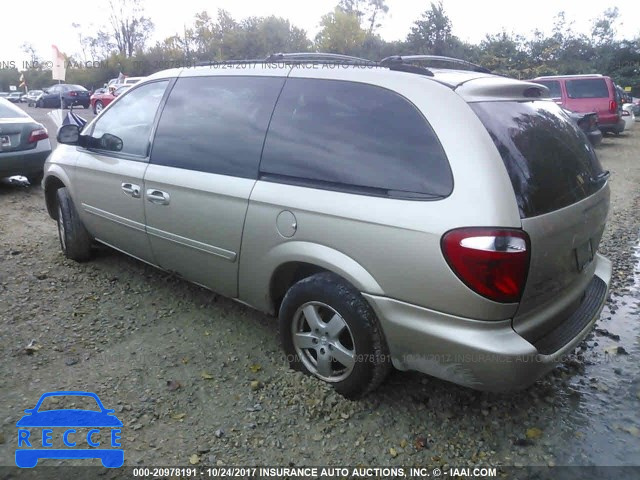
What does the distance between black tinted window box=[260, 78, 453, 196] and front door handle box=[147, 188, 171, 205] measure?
0.87 m

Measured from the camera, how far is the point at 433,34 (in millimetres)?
33812

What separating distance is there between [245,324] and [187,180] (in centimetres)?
113

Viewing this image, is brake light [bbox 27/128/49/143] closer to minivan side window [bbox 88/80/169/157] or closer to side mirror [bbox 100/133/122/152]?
minivan side window [bbox 88/80/169/157]

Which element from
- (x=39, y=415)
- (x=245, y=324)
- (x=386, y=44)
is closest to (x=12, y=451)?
(x=39, y=415)

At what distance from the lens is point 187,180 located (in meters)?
3.29

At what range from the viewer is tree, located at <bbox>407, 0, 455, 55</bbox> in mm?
33353

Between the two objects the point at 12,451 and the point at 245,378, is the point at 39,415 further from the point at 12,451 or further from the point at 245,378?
the point at 245,378

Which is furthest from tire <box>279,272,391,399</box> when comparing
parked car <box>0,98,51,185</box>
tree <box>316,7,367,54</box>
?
tree <box>316,7,367,54</box>

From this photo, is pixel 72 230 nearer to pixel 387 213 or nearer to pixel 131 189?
pixel 131 189

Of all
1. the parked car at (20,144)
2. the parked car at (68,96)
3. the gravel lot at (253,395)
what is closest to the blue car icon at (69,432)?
the gravel lot at (253,395)

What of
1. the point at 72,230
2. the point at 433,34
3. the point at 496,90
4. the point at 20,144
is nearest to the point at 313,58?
the point at 496,90

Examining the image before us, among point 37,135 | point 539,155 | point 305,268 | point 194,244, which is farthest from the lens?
point 37,135

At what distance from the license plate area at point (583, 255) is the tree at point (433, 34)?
111 ft

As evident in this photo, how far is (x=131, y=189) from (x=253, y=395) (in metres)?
1.80
